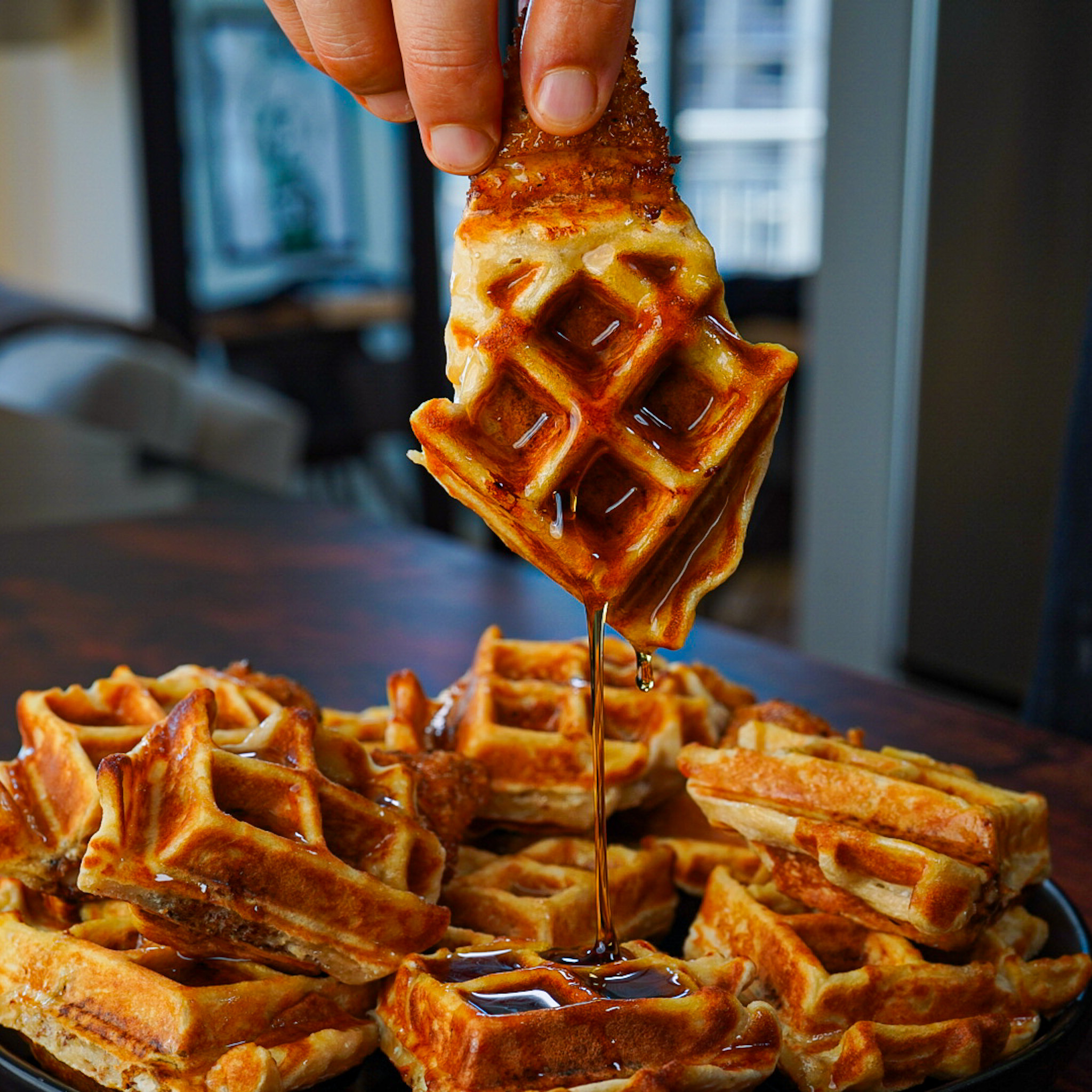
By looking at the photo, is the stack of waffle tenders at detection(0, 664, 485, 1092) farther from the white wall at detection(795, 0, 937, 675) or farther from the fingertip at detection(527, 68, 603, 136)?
the white wall at detection(795, 0, 937, 675)

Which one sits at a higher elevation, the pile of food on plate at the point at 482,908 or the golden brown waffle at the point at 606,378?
the golden brown waffle at the point at 606,378

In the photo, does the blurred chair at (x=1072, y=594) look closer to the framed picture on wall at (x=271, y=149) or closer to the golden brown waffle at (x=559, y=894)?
the golden brown waffle at (x=559, y=894)

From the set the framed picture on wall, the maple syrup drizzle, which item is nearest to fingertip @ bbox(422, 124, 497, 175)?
the maple syrup drizzle

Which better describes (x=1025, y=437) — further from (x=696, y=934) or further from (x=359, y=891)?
(x=359, y=891)

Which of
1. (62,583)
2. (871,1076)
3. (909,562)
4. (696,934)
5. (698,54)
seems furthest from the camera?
(698,54)

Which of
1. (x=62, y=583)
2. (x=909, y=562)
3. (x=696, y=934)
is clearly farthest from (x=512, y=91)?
(x=909, y=562)

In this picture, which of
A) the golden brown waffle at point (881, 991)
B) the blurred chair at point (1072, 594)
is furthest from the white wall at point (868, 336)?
the golden brown waffle at point (881, 991)
